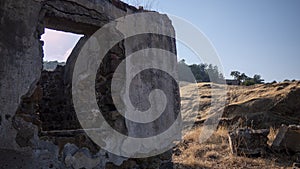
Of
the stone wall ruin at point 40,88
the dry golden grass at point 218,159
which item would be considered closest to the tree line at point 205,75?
the dry golden grass at point 218,159

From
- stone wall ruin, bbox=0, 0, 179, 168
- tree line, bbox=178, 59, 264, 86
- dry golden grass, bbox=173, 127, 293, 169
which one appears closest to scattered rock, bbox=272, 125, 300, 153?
dry golden grass, bbox=173, 127, 293, 169

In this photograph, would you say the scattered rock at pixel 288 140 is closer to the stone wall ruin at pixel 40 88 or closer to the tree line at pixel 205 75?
the stone wall ruin at pixel 40 88

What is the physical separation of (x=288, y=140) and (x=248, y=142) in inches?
30.0

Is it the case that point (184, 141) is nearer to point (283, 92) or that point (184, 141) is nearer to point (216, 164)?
point (216, 164)

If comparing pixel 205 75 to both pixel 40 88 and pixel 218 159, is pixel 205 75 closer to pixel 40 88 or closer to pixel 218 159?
pixel 218 159

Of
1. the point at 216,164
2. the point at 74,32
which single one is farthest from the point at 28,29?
the point at 216,164

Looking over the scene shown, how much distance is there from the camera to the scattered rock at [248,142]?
254 inches

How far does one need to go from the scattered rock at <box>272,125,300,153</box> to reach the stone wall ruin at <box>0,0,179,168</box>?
3.24 m

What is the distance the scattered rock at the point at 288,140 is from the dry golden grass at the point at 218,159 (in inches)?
7.2

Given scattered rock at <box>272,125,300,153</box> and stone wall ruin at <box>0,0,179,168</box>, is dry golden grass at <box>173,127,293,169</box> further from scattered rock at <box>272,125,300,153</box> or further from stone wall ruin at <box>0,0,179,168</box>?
stone wall ruin at <box>0,0,179,168</box>

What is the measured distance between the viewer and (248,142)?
6578mm

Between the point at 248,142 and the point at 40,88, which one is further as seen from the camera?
the point at 248,142

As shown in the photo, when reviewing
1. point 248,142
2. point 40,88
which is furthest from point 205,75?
point 40,88

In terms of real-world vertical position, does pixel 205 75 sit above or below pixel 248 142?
above
